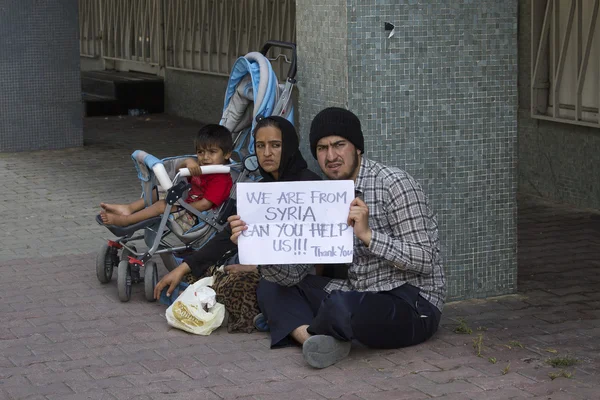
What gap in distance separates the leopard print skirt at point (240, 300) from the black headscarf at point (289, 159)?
23.8 inches

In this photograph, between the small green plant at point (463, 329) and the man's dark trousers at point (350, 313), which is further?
the small green plant at point (463, 329)

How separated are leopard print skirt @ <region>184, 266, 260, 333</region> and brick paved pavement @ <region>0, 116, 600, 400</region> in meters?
0.07

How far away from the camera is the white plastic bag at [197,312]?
635 centimetres

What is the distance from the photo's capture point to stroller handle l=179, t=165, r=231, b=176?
692 centimetres

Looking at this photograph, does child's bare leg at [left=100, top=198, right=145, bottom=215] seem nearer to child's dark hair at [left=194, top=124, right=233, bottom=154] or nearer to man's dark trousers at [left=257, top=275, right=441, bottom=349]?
child's dark hair at [left=194, top=124, right=233, bottom=154]

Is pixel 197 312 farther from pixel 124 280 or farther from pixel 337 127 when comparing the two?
pixel 337 127

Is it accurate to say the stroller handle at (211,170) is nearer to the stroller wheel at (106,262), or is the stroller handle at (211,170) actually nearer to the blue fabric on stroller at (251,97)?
Result: the blue fabric on stroller at (251,97)

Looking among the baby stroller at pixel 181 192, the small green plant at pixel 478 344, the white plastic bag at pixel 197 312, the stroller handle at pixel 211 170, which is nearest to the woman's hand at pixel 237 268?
the white plastic bag at pixel 197 312

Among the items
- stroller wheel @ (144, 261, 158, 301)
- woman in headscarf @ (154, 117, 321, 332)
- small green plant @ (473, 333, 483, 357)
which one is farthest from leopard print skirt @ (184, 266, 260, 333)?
small green plant @ (473, 333, 483, 357)

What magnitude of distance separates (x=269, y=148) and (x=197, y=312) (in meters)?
1.02

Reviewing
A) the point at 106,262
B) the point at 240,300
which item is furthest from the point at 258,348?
the point at 106,262

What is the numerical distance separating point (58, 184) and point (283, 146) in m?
6.16

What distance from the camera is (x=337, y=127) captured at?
19.2ft

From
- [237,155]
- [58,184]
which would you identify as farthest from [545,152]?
[58,184]
